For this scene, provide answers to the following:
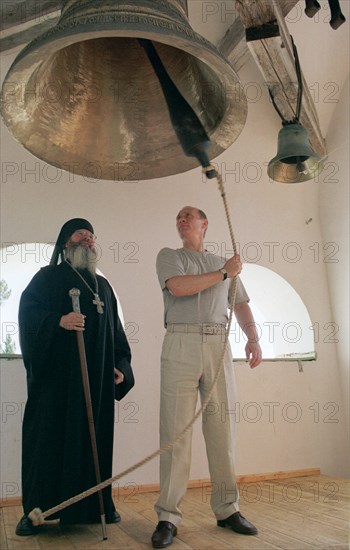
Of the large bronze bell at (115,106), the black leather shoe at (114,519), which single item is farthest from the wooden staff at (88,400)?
the large bronze bell at (115,106)

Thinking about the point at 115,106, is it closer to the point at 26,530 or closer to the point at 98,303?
the point at 98,303

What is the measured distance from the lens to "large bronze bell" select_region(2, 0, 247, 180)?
169cm

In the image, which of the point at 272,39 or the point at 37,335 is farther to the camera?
the point at 272,39

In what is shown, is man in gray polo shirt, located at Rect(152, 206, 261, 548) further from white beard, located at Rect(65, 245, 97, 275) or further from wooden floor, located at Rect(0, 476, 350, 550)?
white beard, located at Rect(65, 245, 97, 275)

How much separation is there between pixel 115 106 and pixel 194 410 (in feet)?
5.07

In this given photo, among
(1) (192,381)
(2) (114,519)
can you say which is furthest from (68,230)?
(2) (114,519)

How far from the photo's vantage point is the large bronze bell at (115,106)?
1689 millimetres

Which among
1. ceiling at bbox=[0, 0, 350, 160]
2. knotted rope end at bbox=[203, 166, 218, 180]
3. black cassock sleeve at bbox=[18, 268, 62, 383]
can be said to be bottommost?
black cassock sleeve at bbox=[18, 268, 62, 383]

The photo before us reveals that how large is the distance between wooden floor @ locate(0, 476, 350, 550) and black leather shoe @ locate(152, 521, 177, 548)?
0.13 ft

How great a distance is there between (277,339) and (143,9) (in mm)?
4125

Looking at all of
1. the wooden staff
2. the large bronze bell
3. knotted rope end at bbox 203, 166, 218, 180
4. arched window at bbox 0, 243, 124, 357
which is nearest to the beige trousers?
the wooden staff

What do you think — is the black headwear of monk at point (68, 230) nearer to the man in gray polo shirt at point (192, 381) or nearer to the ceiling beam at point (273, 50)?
the man in gray polo shirt at point (192, 381)

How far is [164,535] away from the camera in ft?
8.02

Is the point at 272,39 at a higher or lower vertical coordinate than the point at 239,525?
higher
